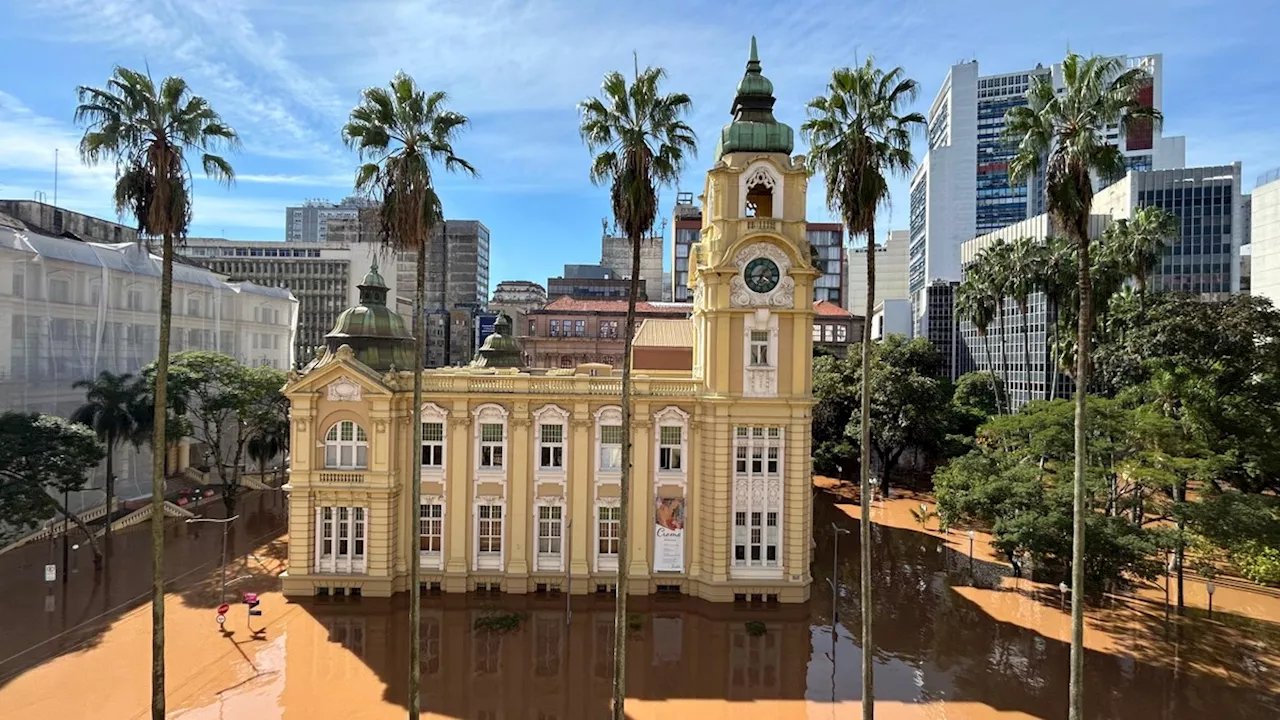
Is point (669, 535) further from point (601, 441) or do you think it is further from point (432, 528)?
point (432, 528)

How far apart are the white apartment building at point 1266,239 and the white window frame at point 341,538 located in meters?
88.2

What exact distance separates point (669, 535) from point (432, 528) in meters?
11.3

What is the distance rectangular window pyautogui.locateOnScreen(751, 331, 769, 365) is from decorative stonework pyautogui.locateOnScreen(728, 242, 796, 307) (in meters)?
1.41

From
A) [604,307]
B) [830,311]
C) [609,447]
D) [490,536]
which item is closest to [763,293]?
[609,447]

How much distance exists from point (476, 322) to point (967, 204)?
339ft

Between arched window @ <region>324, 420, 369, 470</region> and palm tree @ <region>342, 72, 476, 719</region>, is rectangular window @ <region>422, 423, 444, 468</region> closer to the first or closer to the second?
arched window @ <region>324, 420, 369, 470</region>

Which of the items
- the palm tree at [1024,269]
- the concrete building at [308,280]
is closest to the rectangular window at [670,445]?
the palm tree at [1024,269]

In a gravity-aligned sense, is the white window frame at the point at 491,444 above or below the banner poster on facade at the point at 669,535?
above

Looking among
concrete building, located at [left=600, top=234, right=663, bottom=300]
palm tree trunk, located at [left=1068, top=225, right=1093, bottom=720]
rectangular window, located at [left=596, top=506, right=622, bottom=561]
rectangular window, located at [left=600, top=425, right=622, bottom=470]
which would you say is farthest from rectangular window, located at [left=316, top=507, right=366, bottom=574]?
concrete building, located at [left=600, top=234, right=663, bottom=300]

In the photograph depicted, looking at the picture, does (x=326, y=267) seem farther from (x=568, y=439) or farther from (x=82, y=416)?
(x=568, y=439)

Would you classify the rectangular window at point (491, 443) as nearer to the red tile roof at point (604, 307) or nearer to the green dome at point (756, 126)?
the green dome at point (756, 126)

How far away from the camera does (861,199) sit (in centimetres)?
1855

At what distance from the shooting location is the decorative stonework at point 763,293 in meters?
29.2

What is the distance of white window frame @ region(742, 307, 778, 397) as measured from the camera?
29469 mm
